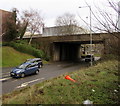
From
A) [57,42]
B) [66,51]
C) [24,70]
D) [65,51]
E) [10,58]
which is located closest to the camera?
[24,70]

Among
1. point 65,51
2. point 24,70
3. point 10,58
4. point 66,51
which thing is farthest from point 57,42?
point 24,70

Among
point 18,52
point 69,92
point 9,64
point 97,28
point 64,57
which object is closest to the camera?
point 97,28

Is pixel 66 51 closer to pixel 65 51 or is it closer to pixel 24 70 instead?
pixel 65 51

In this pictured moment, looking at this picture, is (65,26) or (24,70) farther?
(65,26)

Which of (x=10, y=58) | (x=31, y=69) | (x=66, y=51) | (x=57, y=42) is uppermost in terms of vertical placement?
(x=57, y=42)

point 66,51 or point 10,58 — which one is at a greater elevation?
point 66,51

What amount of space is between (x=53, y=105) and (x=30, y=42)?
110 feet

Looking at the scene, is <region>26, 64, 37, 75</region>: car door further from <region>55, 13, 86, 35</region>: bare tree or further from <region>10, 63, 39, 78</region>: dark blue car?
<region>55, 13, 86, 35</region>: bare tree

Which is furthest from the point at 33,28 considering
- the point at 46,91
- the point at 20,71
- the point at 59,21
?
the point at 46,91

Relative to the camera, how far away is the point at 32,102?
559 centimetres

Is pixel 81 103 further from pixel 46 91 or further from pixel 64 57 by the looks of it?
pixel 64 57

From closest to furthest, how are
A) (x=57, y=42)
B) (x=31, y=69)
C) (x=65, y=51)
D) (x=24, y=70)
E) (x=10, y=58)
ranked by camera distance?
(x=24, y=70) → (x=31, y=69) → (x=10, y=58) → (x=57, y=42) → (x=65, y=51)

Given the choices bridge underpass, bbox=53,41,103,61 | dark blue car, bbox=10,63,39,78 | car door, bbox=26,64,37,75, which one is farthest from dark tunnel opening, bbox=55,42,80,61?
dark blue car, bbox=10,63,39,78

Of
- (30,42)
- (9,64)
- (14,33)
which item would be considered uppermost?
(14,33)
